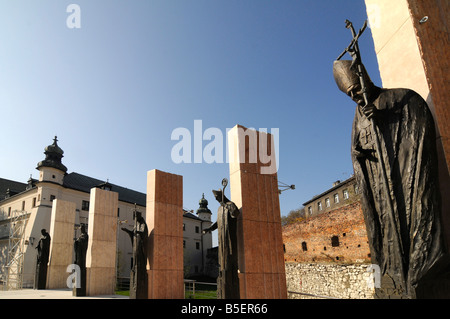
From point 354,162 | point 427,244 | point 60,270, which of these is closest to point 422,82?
point 354,162

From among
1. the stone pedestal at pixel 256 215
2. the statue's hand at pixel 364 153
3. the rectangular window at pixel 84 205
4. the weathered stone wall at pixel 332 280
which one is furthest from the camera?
the rectangular window at pixel 84 205

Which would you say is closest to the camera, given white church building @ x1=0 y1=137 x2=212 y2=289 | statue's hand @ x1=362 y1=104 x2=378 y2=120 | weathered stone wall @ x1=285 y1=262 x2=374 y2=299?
statue's hand @ x1=362 y1=104 x2=378 y2=120

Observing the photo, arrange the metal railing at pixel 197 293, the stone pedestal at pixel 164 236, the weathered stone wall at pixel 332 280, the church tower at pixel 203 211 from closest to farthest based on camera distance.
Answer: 1. the stone pedestal at pixel 164 236
2. the metal railing at pixel 197 293
3. the weathered stone wall at pixel 332 280
4. the church tower at pixel 203 211

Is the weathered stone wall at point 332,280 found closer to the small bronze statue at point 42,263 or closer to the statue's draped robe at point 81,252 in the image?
the statue's draped robe at point 81,252

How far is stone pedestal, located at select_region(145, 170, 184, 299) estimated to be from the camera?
9.18 metres

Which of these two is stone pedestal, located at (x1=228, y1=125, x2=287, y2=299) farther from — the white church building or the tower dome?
the tower dome

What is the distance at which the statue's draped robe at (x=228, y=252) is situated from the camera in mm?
5520

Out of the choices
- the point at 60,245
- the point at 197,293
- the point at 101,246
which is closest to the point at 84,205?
the point at 60,245

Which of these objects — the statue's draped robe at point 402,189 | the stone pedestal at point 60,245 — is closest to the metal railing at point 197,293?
the statue's draped robe at point 402,189

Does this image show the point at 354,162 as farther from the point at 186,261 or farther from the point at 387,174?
the point at 186,261

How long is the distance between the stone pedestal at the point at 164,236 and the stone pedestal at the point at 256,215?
3.93 metres

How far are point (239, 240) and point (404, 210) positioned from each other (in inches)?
133

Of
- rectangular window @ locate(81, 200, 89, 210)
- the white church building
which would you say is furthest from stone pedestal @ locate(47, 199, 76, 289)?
rectangular window @ locate(81, 200, 89, 210)

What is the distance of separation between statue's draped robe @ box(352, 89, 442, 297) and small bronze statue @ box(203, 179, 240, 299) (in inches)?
113
